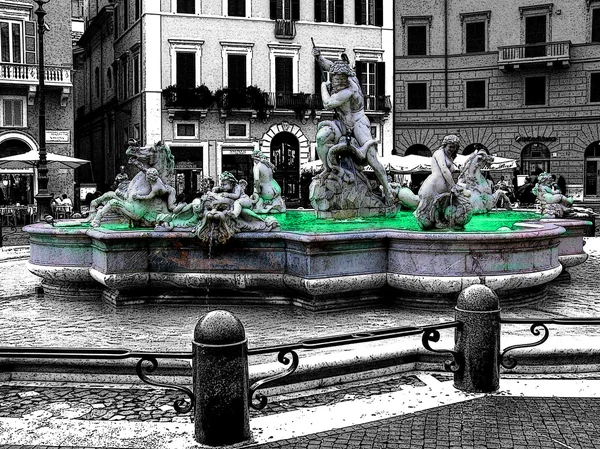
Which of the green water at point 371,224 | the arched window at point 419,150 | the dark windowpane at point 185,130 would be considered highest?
the dark windowpane at point 185,130

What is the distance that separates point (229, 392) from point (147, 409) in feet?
3.25

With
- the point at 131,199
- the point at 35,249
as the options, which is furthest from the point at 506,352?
the point at 35,249

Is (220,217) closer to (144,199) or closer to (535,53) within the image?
(144,199)

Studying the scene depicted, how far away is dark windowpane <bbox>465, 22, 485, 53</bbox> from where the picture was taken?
120ft

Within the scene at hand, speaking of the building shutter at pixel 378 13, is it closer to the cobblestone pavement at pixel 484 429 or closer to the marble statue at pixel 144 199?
the marble statue at pixel 144 199

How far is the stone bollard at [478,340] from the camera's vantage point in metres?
5.39

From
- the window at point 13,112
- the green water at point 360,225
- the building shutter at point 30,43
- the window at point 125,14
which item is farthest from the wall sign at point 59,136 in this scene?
the green water at point 360,225

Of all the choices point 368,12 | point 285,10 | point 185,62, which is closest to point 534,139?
point 368,12

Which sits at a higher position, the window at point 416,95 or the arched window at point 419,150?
the window at point 416,95

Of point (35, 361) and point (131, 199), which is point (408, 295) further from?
point (35, 361)

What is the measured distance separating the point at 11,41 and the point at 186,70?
279 inches

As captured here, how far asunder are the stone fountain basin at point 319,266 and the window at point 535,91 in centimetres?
2844

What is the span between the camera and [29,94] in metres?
30.8

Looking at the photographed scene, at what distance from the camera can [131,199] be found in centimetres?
932
